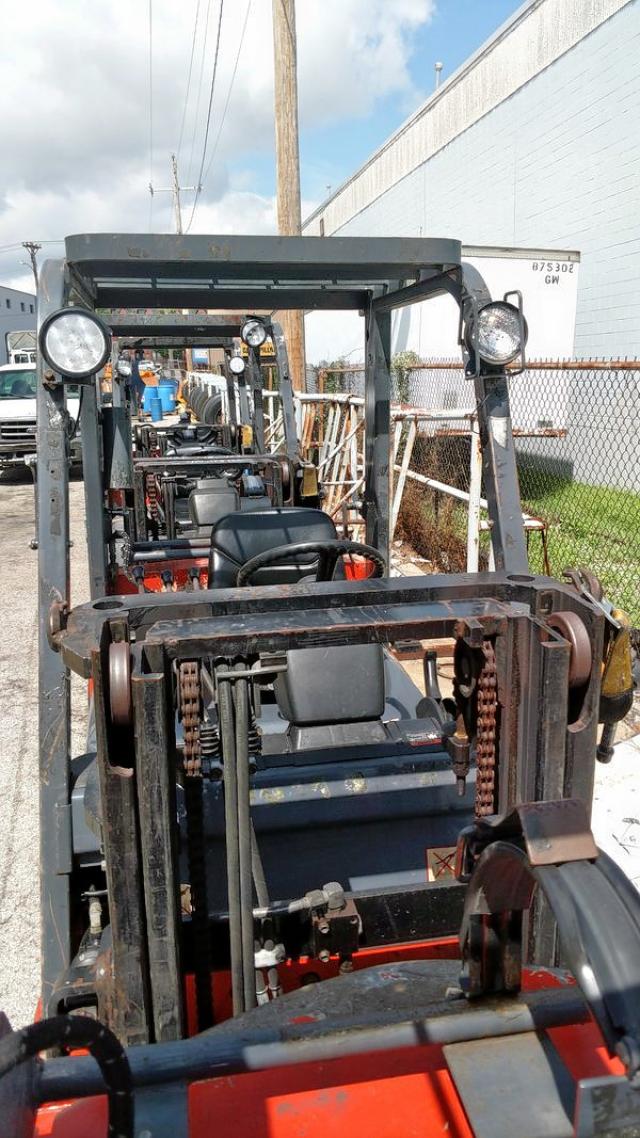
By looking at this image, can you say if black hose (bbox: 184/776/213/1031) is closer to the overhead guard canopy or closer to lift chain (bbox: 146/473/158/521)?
the overhead guard canopy

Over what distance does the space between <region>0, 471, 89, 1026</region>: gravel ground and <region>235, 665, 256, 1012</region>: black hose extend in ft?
4.81

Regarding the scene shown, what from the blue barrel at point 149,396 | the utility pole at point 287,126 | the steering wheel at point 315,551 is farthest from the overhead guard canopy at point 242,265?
the blue barrel at point 149,396

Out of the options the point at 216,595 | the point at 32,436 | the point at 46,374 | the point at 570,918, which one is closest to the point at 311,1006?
the point at 570,918

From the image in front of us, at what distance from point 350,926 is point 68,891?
749 millimetres

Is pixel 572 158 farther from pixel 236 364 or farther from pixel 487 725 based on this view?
pixel 487 725

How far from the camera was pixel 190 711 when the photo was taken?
1562 mm

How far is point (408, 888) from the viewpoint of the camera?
2.10 meters

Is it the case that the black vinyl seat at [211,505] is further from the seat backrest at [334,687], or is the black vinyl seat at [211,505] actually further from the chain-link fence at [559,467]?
the seat backrest at [334,687]

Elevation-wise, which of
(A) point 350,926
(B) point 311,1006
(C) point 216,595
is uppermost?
(C) point 216,595

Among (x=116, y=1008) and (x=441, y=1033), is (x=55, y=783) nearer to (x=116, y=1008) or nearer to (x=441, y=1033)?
(x=116, y=1008)

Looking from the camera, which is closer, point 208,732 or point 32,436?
point 208,732

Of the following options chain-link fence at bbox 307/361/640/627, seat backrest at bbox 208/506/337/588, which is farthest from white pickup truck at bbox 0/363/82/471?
seat backrest at bbox 208/506/337/588

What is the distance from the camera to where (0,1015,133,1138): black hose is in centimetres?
86

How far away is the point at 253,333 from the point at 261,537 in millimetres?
3854
